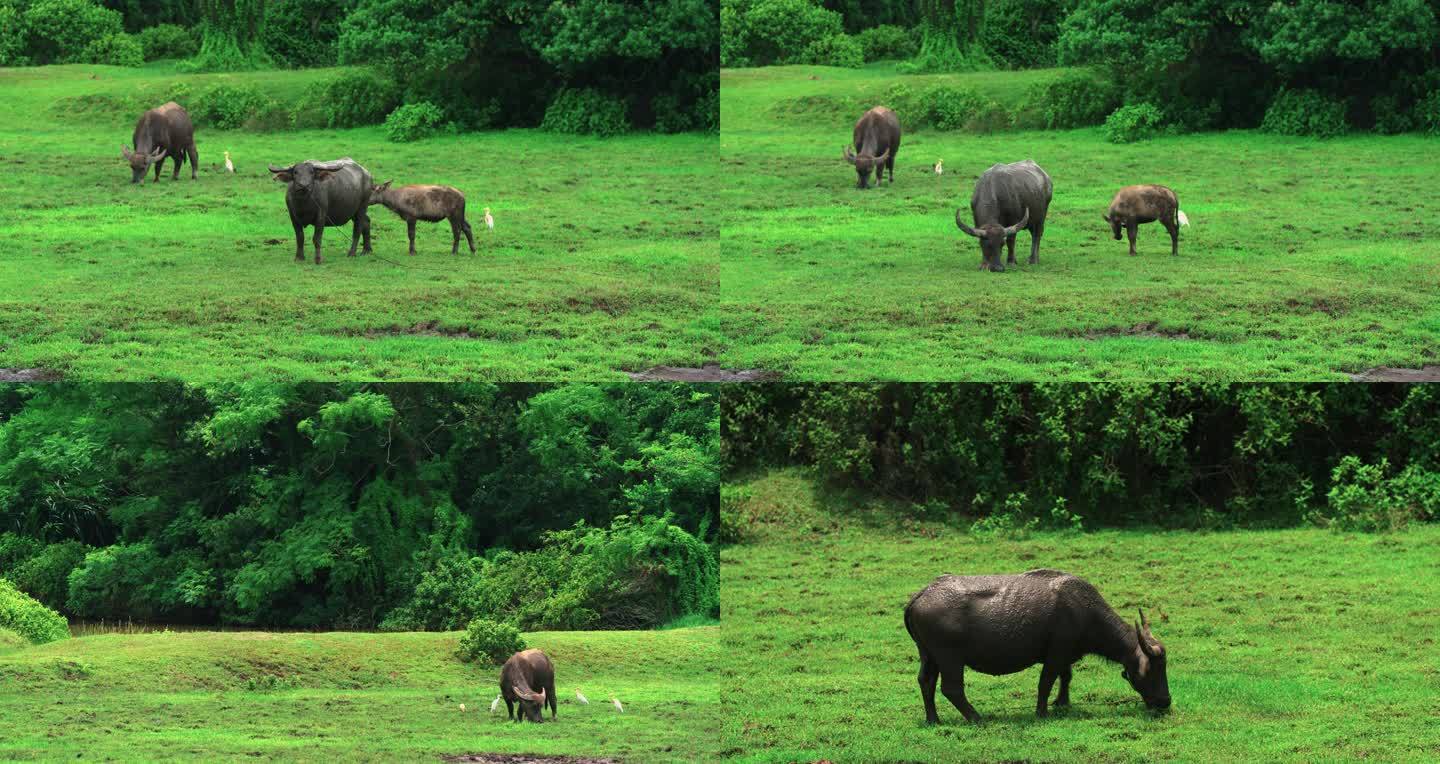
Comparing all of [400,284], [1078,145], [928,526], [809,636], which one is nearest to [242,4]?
[1078,145]

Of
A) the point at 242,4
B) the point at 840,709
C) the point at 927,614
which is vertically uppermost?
the point at 242,4

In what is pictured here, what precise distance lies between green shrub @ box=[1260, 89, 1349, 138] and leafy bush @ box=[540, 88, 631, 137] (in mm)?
14218

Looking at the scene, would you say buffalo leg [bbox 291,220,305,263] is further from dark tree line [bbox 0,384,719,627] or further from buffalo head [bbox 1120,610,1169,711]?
buffalo head [bbox 1120,610,1169,711]

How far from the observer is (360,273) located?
2438cm

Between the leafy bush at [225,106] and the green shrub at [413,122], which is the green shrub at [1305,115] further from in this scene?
the leafy bush at [225,106]

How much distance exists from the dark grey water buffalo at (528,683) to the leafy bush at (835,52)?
32170mm

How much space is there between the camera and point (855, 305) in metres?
23.5

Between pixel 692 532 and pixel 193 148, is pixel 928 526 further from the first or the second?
pixel 193 148

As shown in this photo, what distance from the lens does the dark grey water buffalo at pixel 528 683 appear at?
63.1 ft

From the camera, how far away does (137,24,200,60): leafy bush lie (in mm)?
46250

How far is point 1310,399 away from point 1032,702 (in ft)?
24.9

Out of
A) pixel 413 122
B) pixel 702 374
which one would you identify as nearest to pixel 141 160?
pixel 413 122

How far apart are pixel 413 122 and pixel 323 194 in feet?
51.1

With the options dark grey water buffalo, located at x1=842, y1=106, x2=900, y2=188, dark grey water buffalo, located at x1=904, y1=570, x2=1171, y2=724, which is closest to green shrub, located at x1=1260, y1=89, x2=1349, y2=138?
dark grey water buffalo, located at x1=842, y1=106, x2=900, y2=188
